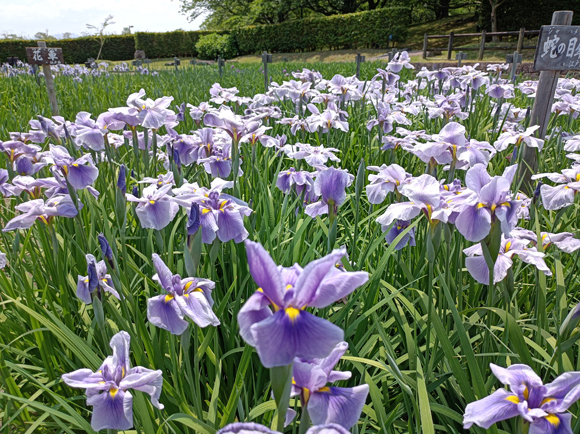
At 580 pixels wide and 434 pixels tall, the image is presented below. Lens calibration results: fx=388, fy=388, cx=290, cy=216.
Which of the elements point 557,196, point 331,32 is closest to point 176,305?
point 557,196

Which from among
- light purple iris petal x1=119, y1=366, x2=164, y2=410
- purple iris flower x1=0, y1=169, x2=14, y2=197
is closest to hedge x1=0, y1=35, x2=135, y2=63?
purple iris flower x1=0, y1=169, x2=14, y2=197

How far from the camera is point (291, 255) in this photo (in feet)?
6.10

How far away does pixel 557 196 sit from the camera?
1723mm

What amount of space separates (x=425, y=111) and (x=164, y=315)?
4390 millimetres

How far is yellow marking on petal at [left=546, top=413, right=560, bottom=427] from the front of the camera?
0.80 meters

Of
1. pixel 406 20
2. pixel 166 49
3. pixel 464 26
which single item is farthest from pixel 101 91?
pixel 166 49

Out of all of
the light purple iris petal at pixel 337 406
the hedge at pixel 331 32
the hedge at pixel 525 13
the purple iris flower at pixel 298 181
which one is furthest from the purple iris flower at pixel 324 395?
the hedge at pixel 331 32

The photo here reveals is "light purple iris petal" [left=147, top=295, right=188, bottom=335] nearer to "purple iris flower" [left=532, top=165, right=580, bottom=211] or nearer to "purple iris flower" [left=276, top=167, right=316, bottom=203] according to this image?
"purple iris flower" [left=276, top=167, right=316, bottom=203]

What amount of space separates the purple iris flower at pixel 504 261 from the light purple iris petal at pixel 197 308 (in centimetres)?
91

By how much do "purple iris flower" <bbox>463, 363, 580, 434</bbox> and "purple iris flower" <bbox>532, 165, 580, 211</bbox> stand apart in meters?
1.10

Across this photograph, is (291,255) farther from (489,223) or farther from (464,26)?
(464,26)

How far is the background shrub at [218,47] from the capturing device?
34.2 meters

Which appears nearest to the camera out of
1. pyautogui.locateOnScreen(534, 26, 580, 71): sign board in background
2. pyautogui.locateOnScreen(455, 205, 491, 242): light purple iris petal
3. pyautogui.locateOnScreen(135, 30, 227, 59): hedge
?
pyautogui.locateOnScreen(455, 205, 491, 242): light purple iris petal

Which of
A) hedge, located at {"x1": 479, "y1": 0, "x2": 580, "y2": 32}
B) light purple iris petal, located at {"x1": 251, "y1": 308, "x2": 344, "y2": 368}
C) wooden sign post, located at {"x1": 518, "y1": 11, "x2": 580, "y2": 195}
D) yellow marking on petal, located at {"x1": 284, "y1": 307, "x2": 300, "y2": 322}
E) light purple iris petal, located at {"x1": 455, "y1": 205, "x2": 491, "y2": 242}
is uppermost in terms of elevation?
hedge, located at {"x1": 479, "y1": 0, "x2": 580, "y2": 32}
